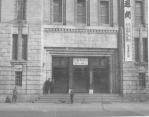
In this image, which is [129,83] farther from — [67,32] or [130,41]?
[67,32]

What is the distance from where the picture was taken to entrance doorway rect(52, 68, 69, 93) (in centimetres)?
1936

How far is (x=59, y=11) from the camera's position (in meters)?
20.4

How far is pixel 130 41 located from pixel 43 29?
24.7 ft

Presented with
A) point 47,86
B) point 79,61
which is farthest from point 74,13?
point 47,86

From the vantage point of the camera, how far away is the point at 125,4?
20.1 m

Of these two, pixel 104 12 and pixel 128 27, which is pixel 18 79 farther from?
pixel 128 27

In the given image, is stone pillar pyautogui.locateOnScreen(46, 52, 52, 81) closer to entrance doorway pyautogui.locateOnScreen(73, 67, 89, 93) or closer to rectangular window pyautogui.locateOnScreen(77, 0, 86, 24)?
entrance doorway pyautogui.locateOnScreen(73, 67, 89, 93)

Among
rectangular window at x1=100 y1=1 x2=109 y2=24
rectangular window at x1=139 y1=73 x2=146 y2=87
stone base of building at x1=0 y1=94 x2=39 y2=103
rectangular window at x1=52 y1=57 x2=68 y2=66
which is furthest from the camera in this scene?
rectangular window at x1=100 y1=1 x2=109 y2=24

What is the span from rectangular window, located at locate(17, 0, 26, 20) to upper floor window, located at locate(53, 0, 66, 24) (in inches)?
100

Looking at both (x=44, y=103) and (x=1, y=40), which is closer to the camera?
(x=44, y=103)

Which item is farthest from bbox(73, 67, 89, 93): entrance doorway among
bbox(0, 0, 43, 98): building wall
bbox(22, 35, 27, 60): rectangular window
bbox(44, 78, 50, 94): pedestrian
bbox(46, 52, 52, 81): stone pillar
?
bbox(22, 35, 27, 60): rectangular window

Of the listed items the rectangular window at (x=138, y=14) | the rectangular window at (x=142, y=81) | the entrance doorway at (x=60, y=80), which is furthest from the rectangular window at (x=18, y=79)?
the rectangular window at (x=138, y=14)

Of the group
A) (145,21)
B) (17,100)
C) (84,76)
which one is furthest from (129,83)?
(17,100)

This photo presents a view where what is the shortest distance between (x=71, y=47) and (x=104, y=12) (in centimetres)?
422
